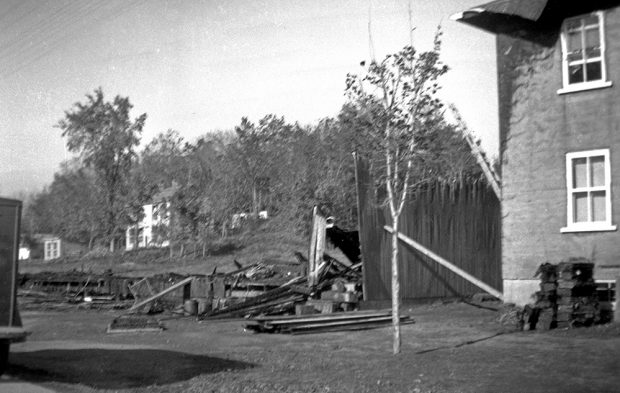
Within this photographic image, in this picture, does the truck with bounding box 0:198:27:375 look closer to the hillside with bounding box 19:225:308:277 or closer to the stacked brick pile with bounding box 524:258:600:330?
the stacked brick pile with bounding box 524:258:600:330

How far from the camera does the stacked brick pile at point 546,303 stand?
16.6 meters

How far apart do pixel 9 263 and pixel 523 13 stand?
41.6 ft

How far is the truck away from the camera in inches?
484

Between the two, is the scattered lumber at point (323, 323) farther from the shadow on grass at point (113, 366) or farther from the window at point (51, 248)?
the window at point (51, 248)

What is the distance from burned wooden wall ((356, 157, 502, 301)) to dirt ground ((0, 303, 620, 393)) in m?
3.11

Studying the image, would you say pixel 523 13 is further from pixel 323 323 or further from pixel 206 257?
pixel 206 257

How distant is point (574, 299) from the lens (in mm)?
16484

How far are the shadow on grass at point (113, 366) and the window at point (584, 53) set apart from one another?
34.3 feet

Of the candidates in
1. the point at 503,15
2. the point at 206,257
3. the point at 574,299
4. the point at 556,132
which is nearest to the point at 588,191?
the point at 556,132

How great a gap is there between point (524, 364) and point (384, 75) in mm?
4991

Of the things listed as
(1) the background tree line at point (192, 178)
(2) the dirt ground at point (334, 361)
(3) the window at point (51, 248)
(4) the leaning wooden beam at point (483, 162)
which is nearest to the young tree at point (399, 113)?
(2) the dirt ground at point (334, 361)

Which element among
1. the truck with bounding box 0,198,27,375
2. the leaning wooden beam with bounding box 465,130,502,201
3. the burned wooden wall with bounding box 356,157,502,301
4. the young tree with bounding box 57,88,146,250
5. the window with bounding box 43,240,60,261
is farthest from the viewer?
the window with bounding box 43,240,60,261

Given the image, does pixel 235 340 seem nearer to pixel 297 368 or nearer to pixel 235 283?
pixel 297 368

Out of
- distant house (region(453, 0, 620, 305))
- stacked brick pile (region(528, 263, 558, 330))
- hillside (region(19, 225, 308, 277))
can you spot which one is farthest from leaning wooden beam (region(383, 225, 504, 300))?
hillside (region(19, 225, 308, 277))
